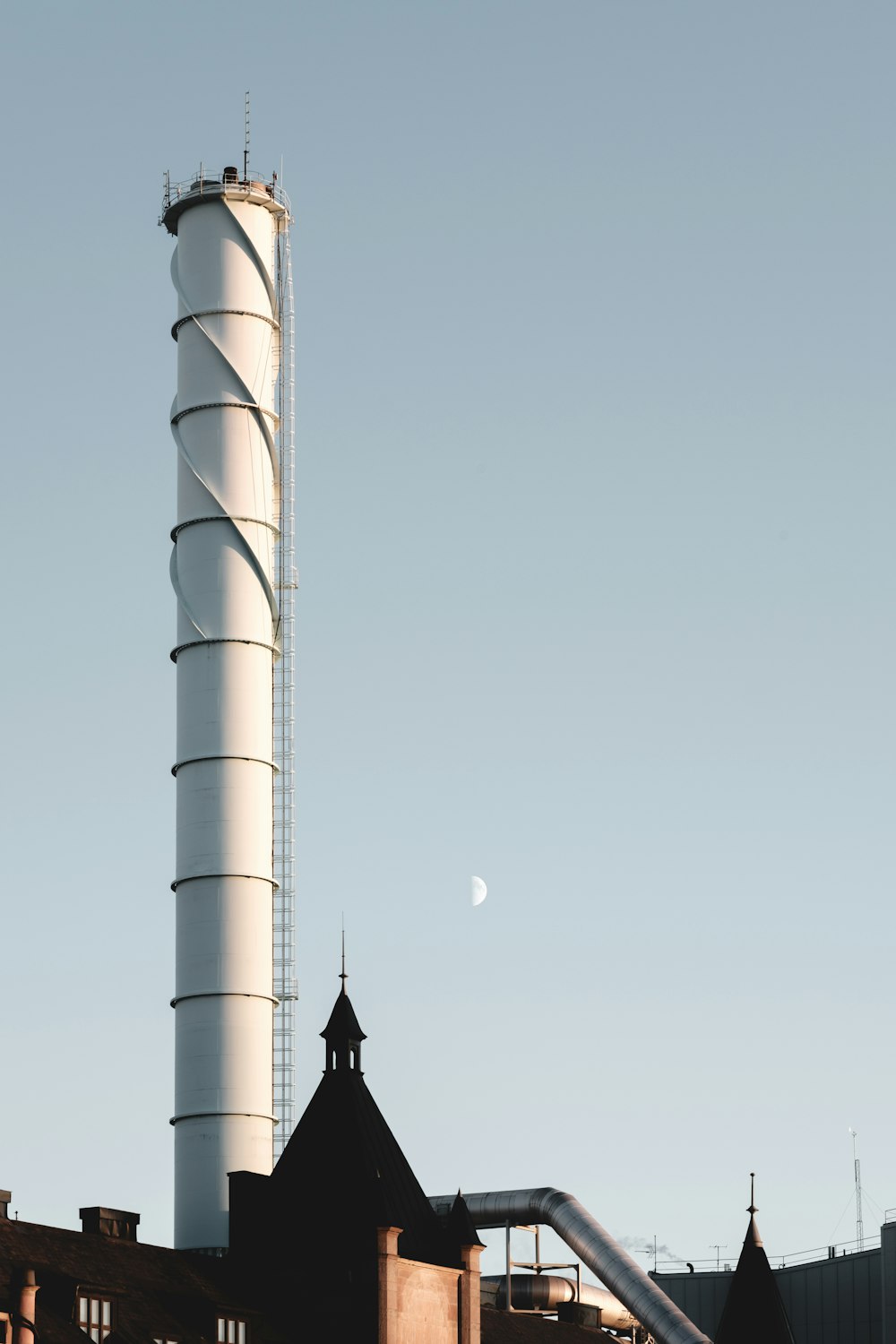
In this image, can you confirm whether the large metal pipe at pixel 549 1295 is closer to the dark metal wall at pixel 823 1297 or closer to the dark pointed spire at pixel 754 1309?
the dark metal wall at pixel 823 1297

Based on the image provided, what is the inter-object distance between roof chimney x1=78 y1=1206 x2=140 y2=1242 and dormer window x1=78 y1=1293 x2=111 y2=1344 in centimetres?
620

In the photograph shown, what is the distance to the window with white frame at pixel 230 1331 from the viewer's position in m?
69.2

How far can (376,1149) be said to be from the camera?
77812 millimetres

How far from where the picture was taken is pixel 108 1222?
236 feet

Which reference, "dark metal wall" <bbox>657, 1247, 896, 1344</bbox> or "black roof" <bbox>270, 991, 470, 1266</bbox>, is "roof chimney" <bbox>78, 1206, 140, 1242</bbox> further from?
"dark metal wall" <bbox>657, 1247, 896, 1344</bbox>

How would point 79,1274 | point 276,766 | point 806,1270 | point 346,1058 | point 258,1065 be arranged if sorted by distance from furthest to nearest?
point 806,1270 → point 276,766 → point 258,1065 → point 346,1058 → point 79,1274

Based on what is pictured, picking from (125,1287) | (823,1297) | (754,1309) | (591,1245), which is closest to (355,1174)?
(125,1287)

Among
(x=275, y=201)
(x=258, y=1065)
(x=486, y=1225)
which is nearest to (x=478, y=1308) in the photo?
(x=258, y=1065)

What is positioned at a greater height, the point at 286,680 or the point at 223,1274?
the point at 286,680

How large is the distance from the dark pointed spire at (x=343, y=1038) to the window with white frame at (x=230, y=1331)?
11.4 meters

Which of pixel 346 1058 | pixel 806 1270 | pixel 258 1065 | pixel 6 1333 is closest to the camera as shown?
pixel 6 1333

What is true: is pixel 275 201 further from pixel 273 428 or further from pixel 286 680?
pixel 286 680

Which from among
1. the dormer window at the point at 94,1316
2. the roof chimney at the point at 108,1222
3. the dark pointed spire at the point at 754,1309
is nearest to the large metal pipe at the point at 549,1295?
the dark pointed spire at the point at 754,1309

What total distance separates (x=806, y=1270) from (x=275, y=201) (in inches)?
2062
